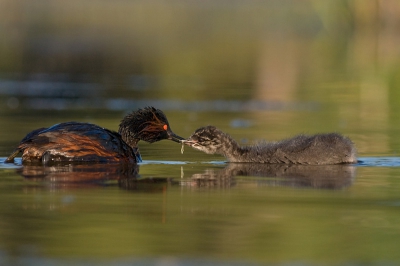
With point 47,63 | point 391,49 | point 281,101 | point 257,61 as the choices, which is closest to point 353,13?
point 391,49

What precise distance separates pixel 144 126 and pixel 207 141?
754 millimetres

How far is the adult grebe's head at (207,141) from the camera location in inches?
431

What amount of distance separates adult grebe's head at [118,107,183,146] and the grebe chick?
30 centimetres

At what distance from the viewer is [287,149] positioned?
35.0 feet

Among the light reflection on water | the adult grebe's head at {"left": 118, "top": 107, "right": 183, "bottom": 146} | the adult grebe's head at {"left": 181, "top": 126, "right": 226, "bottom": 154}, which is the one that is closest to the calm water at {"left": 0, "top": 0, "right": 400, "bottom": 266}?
the light reflection on water

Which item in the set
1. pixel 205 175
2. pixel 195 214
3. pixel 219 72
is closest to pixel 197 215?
pixel 195 214

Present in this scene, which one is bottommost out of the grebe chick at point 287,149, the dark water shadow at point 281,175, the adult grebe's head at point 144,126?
the dark water shadow at point 281,175

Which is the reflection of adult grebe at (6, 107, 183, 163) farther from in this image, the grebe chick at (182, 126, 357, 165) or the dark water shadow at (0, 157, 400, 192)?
the grebe chick at (182, 126, 357, 165)

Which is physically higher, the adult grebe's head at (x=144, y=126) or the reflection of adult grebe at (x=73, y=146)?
the adult grebe's head at (x=144, y=126)

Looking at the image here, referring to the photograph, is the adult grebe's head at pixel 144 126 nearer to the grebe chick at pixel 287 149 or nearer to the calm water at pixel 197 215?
the grebe chick at pixel 287 149

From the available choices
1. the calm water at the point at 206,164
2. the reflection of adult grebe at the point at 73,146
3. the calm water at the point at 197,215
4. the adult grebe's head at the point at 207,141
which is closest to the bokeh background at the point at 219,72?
the calm water at the point at 206,164

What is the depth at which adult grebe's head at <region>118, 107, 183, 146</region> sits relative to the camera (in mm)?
10719

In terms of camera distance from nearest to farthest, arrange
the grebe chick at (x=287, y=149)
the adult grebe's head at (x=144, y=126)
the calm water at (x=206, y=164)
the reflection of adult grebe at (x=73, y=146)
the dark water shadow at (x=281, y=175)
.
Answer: the calm water at (x=206, y=164) → the dark water shadow at (x=281, y=175) → the reflection of adult grebe at (x=73, y=146) → the grebe chick at (x=287, y=149) → the adult grebe's head at (x=144, y=126)

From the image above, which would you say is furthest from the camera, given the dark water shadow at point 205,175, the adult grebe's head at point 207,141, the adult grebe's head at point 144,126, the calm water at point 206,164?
the adult grebe's head at point 207,141
